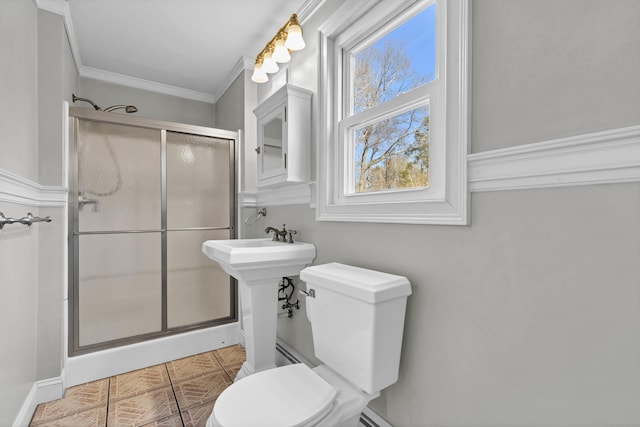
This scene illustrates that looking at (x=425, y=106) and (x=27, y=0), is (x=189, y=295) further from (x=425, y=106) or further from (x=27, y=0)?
(x=425, y=106)

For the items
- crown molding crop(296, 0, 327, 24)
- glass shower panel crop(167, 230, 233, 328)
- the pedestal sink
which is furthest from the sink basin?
crown molding crop(296, 0, 327, 24)

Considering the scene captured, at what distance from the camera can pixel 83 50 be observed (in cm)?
231

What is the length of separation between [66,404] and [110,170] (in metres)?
1.48

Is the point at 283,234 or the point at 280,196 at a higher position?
the point at 280,196

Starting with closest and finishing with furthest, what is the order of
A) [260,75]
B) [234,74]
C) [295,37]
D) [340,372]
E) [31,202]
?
1. [340,372]
2. [31,202]
3. [295,37]
4. [260,75]
5. [234,74]

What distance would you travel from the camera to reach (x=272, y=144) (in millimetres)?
2000

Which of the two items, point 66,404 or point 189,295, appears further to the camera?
point 189,295

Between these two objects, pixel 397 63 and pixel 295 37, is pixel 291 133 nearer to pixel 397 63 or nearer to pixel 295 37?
pixel 295 37

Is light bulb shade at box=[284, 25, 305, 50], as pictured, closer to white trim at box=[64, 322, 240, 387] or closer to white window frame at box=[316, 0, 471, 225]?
white window frame at box=[316, 0, 471, 225]

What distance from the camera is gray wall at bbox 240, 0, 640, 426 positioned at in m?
0.71

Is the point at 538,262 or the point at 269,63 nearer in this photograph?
the point at 538,262

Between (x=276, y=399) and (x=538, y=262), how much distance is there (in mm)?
965

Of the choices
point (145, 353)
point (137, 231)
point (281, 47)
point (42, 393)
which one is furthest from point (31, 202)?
point (281, 47)

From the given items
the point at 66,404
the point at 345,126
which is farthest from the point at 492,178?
the point at 66,404
